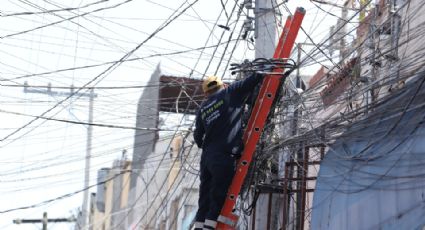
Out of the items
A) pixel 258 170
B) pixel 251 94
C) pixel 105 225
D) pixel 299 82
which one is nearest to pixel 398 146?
pixel 251 94

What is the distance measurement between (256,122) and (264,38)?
258 cm

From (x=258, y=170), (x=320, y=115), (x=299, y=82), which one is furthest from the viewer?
(x=299, y=82)

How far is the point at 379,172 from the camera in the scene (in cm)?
937

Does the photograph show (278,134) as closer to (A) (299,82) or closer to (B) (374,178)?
(B) (374,178)

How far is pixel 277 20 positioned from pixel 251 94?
104 inches

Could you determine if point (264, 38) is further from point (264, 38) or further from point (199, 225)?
point (199, 225)

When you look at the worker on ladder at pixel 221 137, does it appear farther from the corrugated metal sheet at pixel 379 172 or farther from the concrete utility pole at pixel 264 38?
the concrete utility pole at pixel 264 38

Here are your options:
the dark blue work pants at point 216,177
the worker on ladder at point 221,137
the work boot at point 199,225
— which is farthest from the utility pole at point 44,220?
the worker on ladder at point 221,137

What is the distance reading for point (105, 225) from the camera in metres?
33.4

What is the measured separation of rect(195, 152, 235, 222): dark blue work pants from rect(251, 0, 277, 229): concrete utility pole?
2.37 meters

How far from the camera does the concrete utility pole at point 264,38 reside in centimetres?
1208

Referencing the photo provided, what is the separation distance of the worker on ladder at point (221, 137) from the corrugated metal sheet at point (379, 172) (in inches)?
41.6

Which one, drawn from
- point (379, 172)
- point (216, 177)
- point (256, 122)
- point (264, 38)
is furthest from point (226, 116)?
point (264, 38)

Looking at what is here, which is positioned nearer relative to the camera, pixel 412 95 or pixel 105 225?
pixel 412 95
